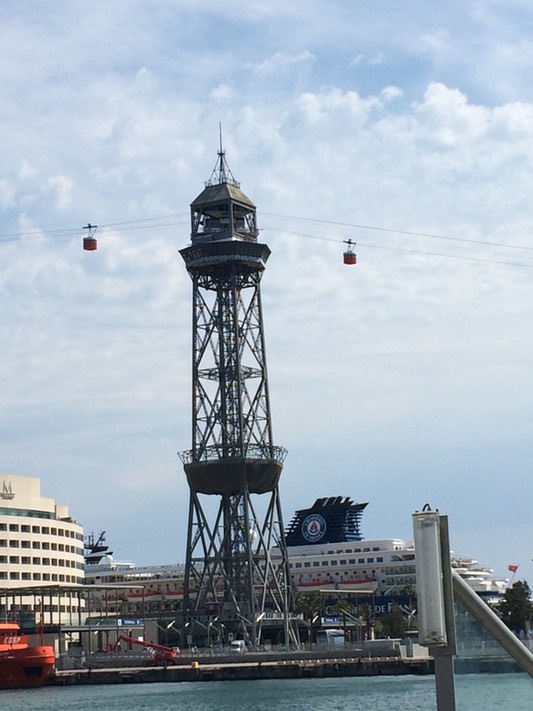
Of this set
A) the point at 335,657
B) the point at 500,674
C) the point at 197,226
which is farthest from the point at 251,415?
the point at 500,674

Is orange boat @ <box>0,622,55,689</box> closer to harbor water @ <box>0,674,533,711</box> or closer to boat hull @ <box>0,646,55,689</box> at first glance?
boat hull @ <box>0,646,55,689</box>

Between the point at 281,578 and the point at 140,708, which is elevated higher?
the point at 281,578

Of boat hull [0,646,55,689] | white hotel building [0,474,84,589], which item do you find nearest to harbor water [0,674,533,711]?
boat hull [0,646,55,689]

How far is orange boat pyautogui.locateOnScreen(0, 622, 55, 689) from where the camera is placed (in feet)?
346

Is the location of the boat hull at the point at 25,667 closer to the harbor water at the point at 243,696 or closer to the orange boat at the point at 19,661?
the orange boat at the point at 19,661

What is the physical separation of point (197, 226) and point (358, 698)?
7817cm

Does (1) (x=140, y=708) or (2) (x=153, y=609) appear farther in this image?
(2) (x=153, y=609)

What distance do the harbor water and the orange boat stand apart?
1367 millimetres

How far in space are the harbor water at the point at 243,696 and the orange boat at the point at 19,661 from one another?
1367mm

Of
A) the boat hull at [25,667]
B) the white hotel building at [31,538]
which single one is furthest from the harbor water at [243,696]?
the white hotel building at [31,538]

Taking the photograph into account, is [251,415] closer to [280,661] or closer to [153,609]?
[280,661]

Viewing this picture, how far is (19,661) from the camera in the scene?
349 feet

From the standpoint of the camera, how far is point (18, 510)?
158m

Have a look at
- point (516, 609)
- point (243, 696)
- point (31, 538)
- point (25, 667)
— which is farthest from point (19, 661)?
point (516, 609)
